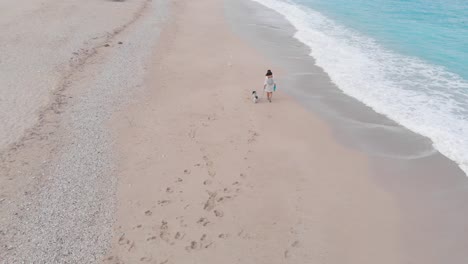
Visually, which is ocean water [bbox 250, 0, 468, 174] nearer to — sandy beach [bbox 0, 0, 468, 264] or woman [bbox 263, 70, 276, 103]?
sandy beach [bbox 0, 0, 468, 264]

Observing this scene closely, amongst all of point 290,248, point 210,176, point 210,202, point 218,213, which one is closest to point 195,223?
point 218,213

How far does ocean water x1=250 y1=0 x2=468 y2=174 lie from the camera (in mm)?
14125

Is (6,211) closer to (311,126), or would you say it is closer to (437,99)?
(311,126)

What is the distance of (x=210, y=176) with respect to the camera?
10.5 m

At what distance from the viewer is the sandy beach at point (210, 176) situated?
8281mm

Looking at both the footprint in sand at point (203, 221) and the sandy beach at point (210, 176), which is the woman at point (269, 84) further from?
the footprint in sand at point (203, 221)

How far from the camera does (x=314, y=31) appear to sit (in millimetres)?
26234

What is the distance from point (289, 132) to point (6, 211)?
27.5 ft

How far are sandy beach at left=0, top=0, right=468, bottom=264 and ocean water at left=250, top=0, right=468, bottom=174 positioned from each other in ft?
3.83

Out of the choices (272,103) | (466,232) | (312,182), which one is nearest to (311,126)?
(272,103)

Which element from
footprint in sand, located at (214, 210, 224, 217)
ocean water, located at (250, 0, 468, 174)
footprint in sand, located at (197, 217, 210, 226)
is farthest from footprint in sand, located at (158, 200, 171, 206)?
ocean water, located at (250, 0, 468, 174)

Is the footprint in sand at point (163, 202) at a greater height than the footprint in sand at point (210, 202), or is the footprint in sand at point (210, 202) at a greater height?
the footprint in sand at point (210, 202)

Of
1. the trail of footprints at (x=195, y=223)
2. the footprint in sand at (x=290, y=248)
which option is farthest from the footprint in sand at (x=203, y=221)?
the footprint in sand at (x=290, y=248)

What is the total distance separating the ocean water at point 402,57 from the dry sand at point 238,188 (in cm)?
363
